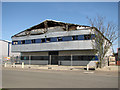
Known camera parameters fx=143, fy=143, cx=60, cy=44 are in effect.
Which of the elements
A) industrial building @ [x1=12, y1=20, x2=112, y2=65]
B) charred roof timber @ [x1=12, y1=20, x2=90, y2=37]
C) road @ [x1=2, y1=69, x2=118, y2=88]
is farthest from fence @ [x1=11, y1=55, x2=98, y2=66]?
road @ [x1=2, y1=69, x2=118, y2=88]

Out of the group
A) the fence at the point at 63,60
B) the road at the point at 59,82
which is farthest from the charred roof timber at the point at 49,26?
the road at the point at 59,82

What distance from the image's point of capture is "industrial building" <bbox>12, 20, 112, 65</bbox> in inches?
1041

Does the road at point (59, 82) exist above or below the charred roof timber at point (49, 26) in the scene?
below

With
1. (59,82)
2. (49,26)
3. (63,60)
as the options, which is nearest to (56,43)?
(63,60)

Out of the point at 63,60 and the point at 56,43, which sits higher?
the point at 56,43

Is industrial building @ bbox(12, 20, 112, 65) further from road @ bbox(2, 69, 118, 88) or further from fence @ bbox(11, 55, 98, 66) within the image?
road @ bbox(2, 69, 118, 88)

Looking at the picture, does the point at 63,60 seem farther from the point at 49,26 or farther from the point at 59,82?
the point at 59,82

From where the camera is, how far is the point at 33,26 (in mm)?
32812

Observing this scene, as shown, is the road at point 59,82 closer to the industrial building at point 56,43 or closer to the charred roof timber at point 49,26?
the industrial building at point 56,43

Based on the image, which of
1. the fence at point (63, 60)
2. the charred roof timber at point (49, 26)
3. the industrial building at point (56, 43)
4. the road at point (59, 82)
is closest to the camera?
the road at point (59, 82)

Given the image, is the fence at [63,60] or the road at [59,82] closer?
the road at [59,82]

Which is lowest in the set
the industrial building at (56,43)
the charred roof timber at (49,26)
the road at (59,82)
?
the road at (59,82)

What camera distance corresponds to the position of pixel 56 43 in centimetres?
2884

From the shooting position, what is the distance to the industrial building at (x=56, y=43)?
26438 mm
